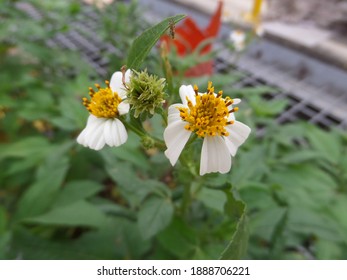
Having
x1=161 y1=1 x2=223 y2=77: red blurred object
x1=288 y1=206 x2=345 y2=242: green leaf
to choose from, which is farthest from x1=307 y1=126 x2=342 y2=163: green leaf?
x1=161 y1=1 x2=223 y2=77: red blurred object

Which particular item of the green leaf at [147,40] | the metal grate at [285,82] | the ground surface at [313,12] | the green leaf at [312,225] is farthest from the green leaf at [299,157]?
the ground surface at [313,12]

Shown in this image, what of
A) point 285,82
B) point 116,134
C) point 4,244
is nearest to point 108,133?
point 116,134

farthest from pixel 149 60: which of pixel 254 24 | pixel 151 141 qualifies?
pixel 254 24

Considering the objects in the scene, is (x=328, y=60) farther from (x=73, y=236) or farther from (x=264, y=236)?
(x=73, y=236)

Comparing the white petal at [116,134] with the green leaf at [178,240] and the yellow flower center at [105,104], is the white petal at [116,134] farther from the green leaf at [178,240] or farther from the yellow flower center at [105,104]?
the green leaf at [178,240]

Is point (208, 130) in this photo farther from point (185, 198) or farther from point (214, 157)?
point (185, 198)

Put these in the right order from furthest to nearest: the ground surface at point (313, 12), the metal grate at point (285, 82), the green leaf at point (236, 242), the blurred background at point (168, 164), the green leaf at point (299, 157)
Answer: the ground surface at point (313, 12)
the metal grate at point (285, 82)
the green leaf at point (299, 157)
the blurred background at point (168, 164)
the green leaf at point (236, 242)
